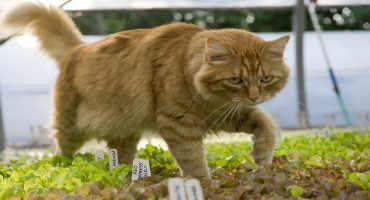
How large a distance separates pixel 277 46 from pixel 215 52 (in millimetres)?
389

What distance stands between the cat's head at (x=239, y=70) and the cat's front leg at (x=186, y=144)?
0.22 meters

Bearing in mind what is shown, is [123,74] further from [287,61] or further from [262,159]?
[287,61]

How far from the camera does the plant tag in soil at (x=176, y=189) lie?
5.57 ft

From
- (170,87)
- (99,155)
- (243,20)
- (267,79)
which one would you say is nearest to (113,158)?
(99,155)

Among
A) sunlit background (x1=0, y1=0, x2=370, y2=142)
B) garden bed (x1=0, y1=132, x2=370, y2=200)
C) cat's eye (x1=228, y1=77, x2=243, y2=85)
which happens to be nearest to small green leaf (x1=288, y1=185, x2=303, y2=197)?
garden bed (x1=0, y1=132, x2=370, y2=200)

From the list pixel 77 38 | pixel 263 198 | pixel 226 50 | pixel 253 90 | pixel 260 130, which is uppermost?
pixel 77 38

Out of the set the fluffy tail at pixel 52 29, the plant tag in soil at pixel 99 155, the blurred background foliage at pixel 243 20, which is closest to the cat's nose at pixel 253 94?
the plant tag in soil at pixel 99 155

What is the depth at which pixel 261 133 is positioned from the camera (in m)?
2.79

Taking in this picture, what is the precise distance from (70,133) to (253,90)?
5.33 feet

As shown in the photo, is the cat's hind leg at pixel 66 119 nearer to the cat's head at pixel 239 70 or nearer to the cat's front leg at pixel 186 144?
the cat's front leg at pixel 186 144

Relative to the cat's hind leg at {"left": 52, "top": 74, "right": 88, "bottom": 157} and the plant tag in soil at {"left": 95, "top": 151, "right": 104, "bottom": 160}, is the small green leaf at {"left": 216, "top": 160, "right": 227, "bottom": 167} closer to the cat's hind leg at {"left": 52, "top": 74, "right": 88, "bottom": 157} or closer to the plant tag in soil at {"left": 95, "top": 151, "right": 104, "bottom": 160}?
the plant tag in soil at {"left": 95, "top": 151, "right": 104, "bottom": 160}

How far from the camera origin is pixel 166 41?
286 cm

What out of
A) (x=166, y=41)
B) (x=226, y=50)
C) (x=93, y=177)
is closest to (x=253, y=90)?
(x=226, y=50)

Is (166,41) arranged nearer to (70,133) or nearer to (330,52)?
(70,133)
